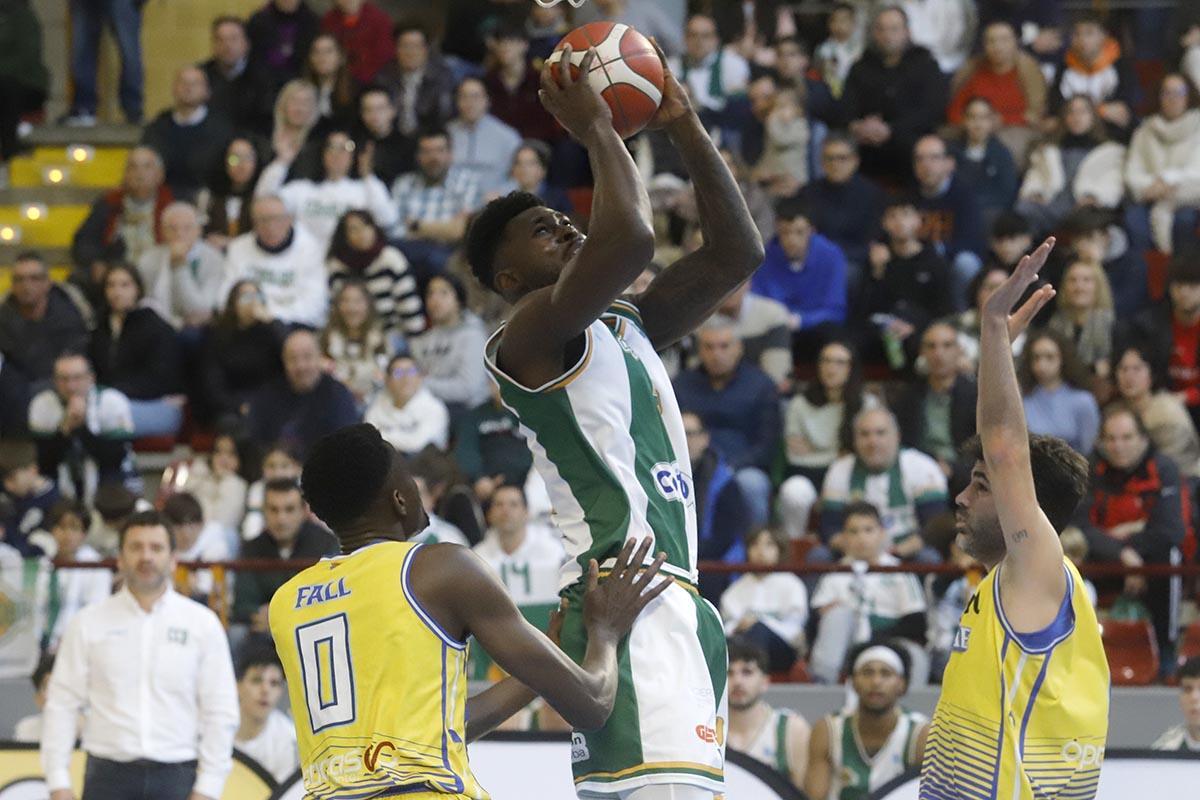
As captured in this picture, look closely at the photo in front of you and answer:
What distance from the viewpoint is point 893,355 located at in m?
12.2

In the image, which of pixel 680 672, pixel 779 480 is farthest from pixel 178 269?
pixel 680 672

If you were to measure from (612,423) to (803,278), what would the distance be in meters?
7.76

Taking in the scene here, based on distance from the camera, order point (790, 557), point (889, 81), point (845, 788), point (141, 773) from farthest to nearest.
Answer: point (889, 81) → point (790, 557) → point (845, 788) → point (141, 773)

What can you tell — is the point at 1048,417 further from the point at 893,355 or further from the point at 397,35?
the point at 397,35

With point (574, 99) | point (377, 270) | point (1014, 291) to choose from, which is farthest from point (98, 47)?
point (1014, 291)

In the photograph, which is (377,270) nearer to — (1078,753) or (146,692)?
(146,692)

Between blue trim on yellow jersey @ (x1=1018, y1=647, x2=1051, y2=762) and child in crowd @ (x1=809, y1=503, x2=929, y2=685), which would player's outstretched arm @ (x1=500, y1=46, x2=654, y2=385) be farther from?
child in crowd @ (x1=809, y1=503, x2=929, y2=685)

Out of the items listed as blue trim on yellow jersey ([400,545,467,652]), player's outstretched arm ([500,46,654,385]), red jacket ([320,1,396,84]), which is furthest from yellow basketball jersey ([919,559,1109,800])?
red jacket ([320,1,396,84])

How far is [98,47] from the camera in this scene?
16188 mm

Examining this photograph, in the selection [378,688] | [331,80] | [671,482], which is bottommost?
[378,688]

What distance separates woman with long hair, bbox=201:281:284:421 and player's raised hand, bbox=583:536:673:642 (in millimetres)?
7682

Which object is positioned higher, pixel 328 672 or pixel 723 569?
pixel 328 672

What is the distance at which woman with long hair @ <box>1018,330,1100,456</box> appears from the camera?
11195mm

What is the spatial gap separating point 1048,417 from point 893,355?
1.26 meters
